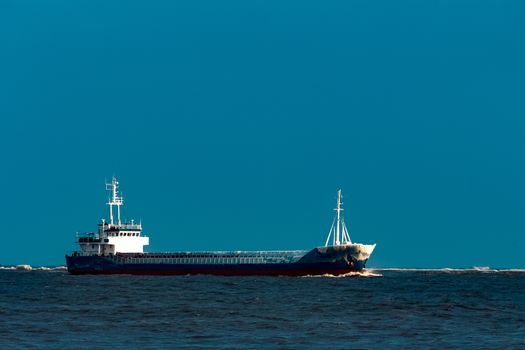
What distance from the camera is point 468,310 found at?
185 feet

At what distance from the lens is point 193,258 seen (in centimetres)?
11812

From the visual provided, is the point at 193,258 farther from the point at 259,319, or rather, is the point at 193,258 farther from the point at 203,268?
the point at 259,319

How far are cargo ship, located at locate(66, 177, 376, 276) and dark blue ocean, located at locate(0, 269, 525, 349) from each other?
104 feet

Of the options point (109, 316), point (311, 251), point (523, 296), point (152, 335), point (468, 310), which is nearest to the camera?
point (152, 335)

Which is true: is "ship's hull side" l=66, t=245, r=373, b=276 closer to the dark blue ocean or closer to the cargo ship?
the cargo ship

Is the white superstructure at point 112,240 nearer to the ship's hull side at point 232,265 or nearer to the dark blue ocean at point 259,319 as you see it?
the ship's hull side at point 232,265

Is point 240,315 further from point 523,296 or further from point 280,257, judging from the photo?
point 280,257

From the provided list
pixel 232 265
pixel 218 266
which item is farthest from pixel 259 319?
pixel 218 266

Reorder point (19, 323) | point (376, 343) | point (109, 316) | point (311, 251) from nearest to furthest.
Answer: point (376, 343)
point (19, 323)
point (109, 316)
point (311, 251)

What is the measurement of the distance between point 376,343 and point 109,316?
18.1 metres

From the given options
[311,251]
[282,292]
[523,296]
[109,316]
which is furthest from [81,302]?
[311,251]

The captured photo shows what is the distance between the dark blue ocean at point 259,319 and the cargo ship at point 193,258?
31.6 m

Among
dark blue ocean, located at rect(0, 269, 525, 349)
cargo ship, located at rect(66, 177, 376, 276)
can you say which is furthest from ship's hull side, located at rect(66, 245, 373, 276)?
dark blue ocean, located at rect(0, 269, 525, 349)

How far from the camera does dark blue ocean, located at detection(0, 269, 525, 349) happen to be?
127 ft
